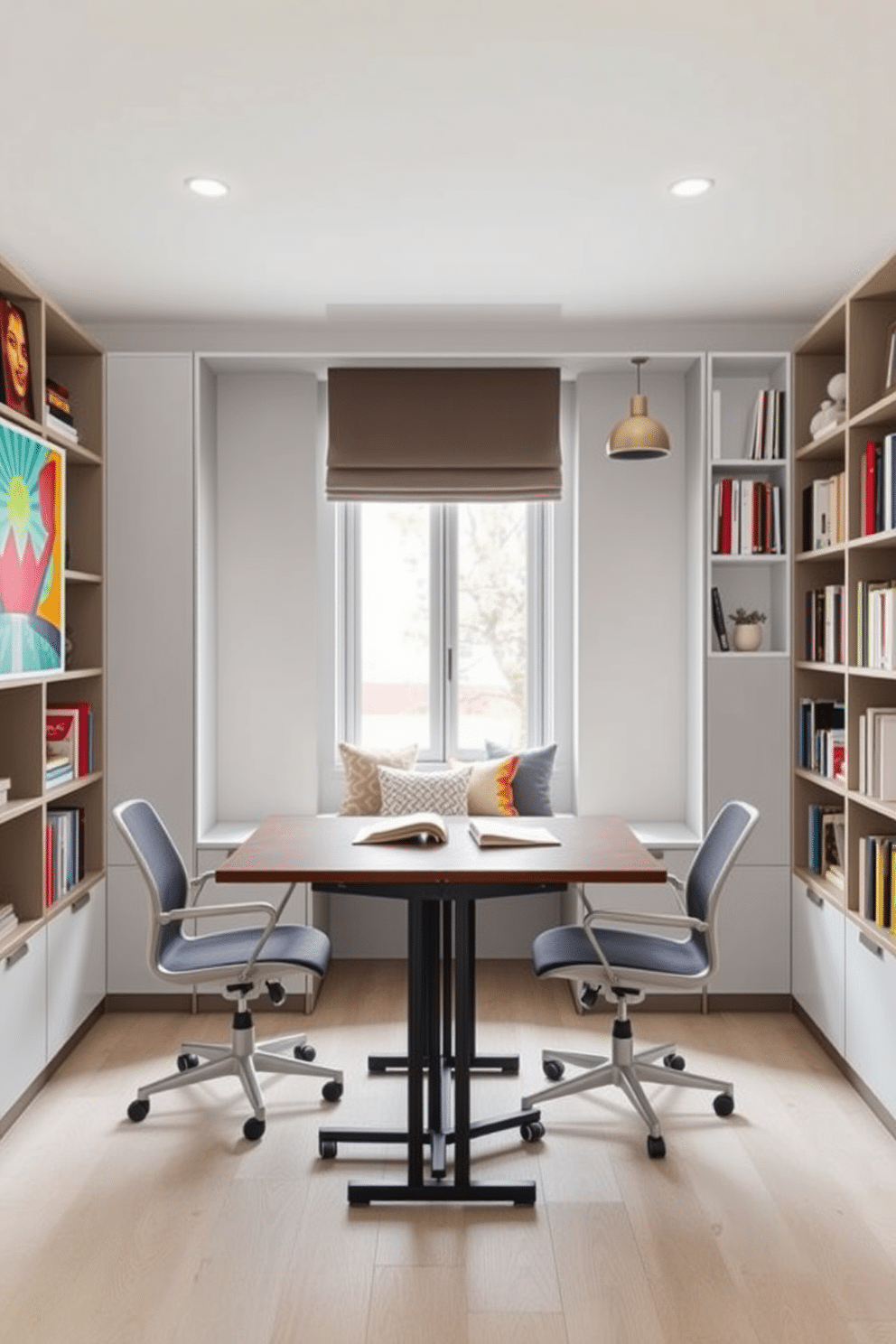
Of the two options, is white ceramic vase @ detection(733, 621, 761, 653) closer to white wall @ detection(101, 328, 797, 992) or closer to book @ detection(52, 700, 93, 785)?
white wall @ detection(101, 328, 797, 992)

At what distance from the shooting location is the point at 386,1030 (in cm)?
430

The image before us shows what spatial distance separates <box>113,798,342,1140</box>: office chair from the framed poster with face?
137 centimetres

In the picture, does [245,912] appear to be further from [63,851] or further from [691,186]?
[691,186]

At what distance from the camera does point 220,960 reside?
3523mm

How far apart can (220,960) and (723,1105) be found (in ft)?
5.43

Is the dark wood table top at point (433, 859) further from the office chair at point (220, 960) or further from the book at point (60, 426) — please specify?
the book at point (60, 426)

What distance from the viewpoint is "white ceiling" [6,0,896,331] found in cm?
245

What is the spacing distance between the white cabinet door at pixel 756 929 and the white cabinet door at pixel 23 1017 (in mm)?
2570

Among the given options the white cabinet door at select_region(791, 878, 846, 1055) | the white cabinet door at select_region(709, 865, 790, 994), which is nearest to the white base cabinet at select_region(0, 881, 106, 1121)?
the white cabinet door at select_region(709, 865, 790, 994)

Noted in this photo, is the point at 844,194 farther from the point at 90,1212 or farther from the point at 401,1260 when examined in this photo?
the point at 90,1212

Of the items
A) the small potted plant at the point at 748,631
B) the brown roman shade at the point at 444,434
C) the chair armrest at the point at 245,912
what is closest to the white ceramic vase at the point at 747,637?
the small potted plant at the point at 748,631

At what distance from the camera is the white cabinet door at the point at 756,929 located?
454 cm

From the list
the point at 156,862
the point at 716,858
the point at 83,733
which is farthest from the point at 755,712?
the point at 83,733

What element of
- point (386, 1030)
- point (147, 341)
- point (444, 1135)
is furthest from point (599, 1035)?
point (147, 341)
